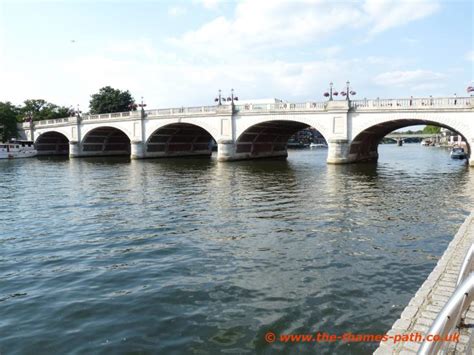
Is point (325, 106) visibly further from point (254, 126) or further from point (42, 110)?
point (42, 110)

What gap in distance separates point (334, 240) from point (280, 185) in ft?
51.6

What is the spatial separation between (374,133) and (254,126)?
14.9 metres

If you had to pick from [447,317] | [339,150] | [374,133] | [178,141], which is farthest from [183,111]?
[447,317]

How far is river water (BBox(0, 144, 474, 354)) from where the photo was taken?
7555mm

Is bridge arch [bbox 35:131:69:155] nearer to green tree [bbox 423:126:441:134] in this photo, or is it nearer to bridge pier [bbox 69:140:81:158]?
bridge pier [bbox 69:140:81:158]

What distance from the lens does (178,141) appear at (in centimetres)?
7000

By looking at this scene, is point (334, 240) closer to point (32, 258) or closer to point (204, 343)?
point (204, 343)

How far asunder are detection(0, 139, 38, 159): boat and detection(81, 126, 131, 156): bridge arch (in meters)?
9.79

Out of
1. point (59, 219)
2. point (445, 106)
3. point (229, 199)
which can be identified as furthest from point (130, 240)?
point (445, 106)

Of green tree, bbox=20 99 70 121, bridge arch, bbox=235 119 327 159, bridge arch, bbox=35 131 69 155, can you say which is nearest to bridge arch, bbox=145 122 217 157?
bridge arch, bbox=235 119 327 159

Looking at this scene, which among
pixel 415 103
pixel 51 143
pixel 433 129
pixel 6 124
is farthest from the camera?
pixel 433 129

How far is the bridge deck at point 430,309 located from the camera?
17.0 ft

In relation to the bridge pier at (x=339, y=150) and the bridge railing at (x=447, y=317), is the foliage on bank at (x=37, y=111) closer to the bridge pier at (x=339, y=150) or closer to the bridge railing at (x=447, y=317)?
the bridge pier at (x=339, y=150)

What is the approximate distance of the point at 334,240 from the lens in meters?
13.7
